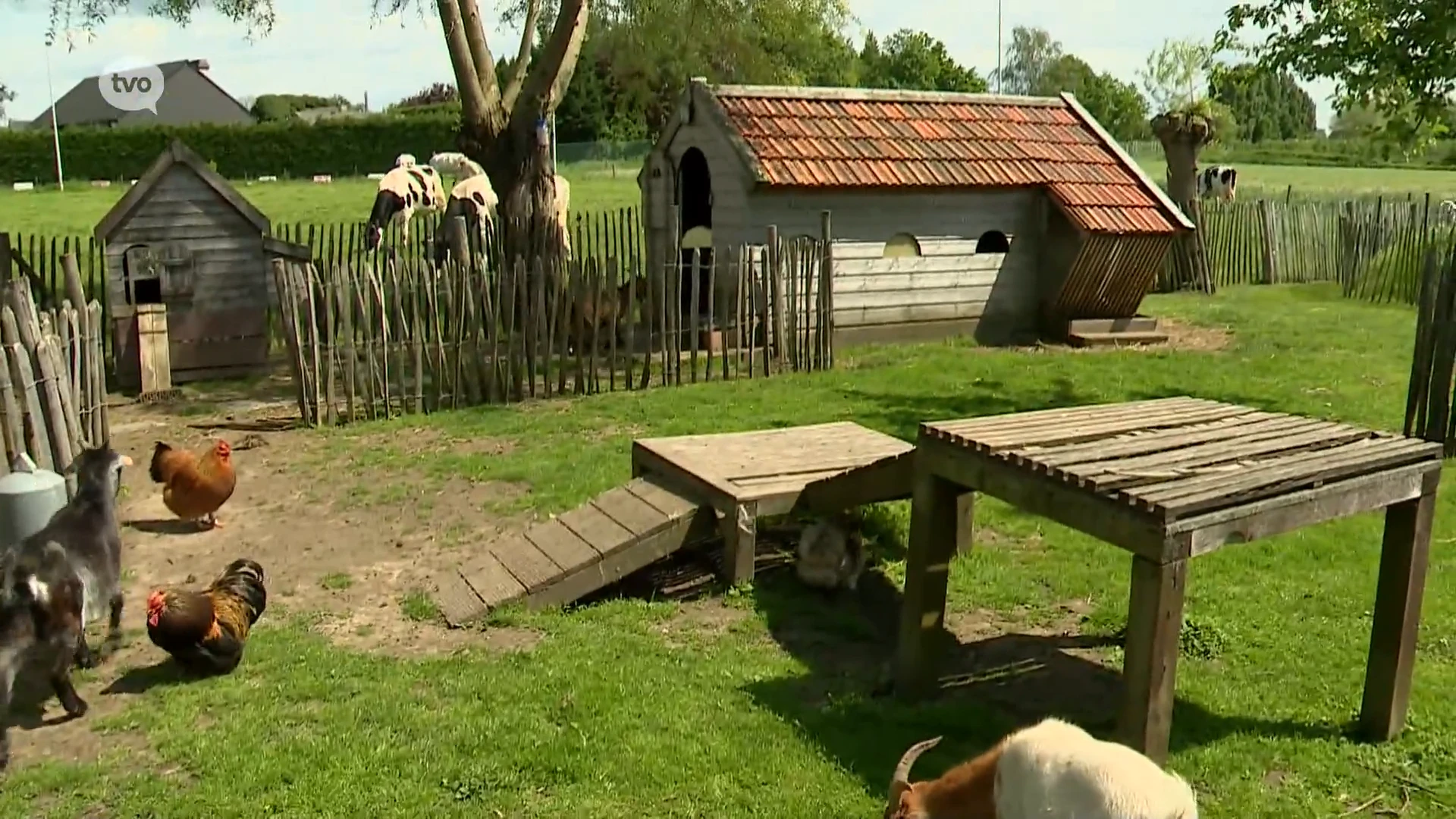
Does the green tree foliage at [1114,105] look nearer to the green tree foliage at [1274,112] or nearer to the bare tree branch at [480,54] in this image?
the green tree foliage at [1274,112]

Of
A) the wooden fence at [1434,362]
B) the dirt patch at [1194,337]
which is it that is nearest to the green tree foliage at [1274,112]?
the dirt patch at [1194,337]

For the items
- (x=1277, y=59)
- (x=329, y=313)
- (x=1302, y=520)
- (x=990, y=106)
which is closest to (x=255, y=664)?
(x=1302, y=520)

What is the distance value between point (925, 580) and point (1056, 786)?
215 centimetres

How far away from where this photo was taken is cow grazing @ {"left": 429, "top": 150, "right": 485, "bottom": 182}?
53.7ft

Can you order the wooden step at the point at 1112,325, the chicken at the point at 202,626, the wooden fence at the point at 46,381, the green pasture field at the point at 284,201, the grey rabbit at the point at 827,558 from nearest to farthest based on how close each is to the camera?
the chicken at the point at 202,626 < the grey rabbit at the point at 827,558 < the wooden fence at the point at 46,381 < the wooden step at the point at 1112,325 < the green pasture field at the point at 284,201

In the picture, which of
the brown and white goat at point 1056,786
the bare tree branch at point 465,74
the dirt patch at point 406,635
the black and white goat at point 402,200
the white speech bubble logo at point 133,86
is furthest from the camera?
the white speech bubble logo at point 133,86

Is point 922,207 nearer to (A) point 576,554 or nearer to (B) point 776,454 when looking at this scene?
(B) point 776,454

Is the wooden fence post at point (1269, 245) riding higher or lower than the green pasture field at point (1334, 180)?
lower

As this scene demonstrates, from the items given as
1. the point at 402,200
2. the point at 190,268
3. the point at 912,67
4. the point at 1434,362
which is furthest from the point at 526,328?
the point at 912,67

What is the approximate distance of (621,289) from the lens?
12.2 metres

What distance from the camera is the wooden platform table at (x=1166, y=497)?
4117mm

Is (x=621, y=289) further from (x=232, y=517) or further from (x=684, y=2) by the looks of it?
(x=684, y=2)

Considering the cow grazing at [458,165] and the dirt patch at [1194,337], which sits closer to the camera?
the dirt patch at [1194,337]

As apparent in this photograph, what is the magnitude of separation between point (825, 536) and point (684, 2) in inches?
521
